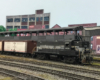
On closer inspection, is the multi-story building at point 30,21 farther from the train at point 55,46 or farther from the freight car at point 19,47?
the train at point 55,46

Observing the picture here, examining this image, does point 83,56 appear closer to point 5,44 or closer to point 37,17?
point 5,44

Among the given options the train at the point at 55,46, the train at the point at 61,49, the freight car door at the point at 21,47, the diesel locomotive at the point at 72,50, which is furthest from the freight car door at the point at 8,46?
the diesel locomotive at the point at 72,50

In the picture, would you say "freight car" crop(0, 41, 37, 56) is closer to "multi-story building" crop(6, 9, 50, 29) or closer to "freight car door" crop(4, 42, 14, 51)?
"freight car door" crop(4, 42, 14, 51)

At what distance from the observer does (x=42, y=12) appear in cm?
5688

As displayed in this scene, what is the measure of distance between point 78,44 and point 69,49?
1395mm

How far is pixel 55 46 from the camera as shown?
16859 millimetres

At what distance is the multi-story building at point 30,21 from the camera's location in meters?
56.4

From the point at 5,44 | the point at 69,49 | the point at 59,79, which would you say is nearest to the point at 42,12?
the point at 5,44

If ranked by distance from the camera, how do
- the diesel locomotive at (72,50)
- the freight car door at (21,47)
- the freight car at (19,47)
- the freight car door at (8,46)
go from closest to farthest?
the diesel locomotive at (72,50) < the freight car at (19,47) < the freight car door at (21,47) < the freight car door at (8,46)

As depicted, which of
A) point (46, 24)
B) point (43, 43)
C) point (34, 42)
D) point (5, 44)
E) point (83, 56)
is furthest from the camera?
point (46, 24)

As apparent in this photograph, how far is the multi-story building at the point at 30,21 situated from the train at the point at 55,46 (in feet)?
103

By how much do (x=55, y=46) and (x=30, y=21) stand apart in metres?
45.3

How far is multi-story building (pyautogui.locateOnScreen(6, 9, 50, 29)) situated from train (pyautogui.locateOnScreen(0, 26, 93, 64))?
103ft

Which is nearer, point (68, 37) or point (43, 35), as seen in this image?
point (68, 37)
